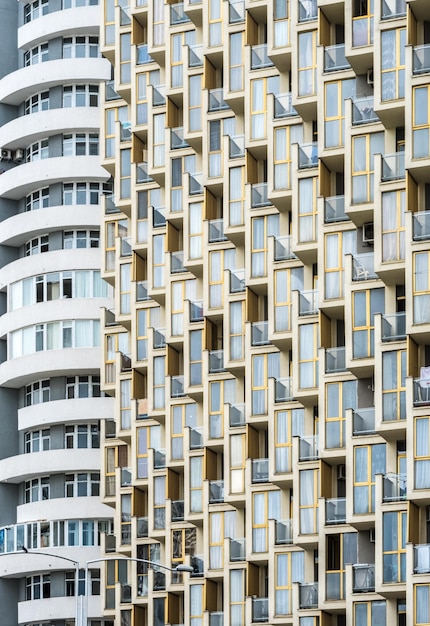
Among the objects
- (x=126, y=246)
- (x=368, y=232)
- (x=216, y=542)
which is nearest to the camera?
(x=368, y=232)

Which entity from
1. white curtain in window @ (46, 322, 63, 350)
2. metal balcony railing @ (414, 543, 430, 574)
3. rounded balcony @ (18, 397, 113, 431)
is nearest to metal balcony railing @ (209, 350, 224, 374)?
rounded balcony @ (18, 397, 113, 431)

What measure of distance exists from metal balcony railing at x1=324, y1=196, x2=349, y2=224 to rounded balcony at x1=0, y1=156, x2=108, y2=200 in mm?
25347

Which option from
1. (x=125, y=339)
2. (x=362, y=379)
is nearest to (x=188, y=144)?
(x=125, y=339)

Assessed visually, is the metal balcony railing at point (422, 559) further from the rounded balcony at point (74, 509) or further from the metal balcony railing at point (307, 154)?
the rounded balcony at point (74, 509)

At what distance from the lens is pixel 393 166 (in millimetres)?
75250

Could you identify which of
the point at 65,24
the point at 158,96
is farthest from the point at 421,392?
the point at 65,24

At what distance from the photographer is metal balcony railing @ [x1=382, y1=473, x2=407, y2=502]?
7331 cm

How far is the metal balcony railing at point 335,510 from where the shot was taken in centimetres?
7669

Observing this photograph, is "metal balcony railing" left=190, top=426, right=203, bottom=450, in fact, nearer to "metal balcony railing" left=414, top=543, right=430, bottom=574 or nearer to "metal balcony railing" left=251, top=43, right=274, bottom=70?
"metal balcony railing" left=251, top=43, right=274, bottom=70

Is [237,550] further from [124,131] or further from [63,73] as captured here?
[63,73]

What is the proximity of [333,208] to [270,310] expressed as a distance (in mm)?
4957

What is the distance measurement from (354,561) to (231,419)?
980 cm

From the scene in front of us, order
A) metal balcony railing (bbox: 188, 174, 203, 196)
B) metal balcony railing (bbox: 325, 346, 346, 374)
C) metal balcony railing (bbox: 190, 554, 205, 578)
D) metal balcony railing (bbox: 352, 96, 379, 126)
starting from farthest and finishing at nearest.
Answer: metal balcony railing (bbox: 188, 174, 203, 196), metal balcony railing (bbox: 190, 554, 205, 578), metal balcony railing (bbox: 325, 346, 346, 374), metal balcony railing (bbox: 352, 96, 379, 126)

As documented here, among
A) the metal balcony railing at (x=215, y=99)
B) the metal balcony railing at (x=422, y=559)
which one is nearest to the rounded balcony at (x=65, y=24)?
the metal balcony railing at (x=215, y=99)
